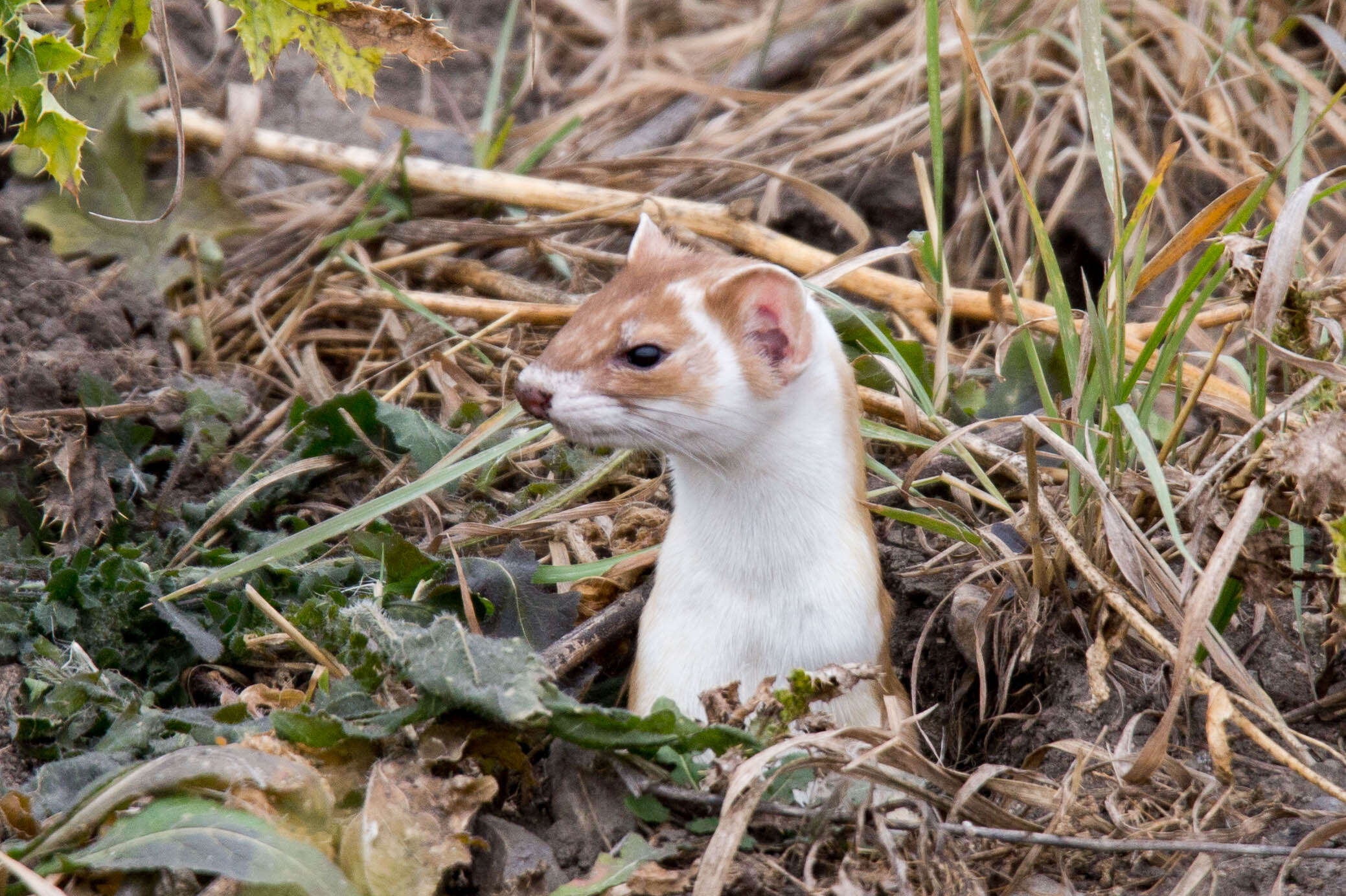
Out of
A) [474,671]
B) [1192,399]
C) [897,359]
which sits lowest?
[474,671]

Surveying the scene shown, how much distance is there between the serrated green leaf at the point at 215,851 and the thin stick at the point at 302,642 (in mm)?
674

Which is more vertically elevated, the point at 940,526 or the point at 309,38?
the point at 309,38

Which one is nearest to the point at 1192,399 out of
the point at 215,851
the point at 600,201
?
the point at 215,851

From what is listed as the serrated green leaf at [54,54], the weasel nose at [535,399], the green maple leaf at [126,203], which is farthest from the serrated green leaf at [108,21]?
the green maple leaf at [126,203]

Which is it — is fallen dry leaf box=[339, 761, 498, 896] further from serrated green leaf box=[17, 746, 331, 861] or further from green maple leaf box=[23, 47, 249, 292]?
green maple leaf box=[23, 47, 249, 292]

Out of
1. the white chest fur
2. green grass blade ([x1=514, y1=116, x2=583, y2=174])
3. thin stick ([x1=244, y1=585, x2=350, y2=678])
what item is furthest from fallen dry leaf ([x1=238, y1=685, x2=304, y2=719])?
green grass blade ([x1=514, y1=116, x2=583, y2=174])

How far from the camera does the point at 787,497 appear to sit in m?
2.78

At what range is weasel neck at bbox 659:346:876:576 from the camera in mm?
2773

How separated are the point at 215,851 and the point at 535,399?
1075 millimetres

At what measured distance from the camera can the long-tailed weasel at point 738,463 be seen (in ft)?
8.75

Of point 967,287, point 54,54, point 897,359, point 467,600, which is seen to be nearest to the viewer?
point 54,54

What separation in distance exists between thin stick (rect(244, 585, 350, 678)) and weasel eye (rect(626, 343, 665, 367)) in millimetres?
898

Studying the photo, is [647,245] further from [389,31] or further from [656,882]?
[656,882]

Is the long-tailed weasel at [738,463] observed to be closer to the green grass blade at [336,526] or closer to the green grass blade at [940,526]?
the green grass blade at [940,526]
